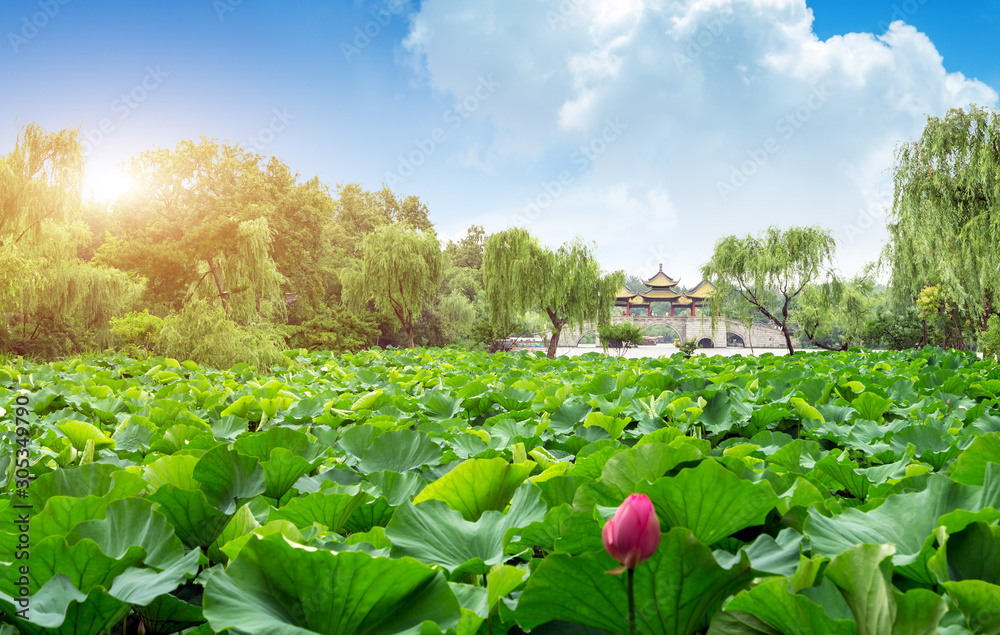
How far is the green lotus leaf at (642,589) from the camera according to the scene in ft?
1.34

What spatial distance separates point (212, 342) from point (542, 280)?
10.9 metres

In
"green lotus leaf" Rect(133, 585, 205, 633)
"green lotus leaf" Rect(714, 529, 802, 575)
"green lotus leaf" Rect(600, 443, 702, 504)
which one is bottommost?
"green lotus leaf" Rect(133, 585, 205, 633)

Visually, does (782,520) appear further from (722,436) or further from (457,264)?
(457,264)

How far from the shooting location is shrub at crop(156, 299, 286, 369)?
7496mm

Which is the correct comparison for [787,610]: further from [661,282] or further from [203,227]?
[661,282]

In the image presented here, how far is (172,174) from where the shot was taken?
20.6m

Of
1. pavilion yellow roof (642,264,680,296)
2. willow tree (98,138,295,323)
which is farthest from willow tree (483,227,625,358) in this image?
pavilion yellow roof (642,264,680,296)

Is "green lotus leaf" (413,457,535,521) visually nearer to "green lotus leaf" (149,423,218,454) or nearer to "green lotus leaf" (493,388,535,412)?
"green lotus leaf" (149,423,218,454)

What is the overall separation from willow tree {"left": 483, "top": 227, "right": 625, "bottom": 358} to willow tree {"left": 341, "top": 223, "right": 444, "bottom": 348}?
6.68 feet

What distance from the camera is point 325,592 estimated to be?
1.34ft

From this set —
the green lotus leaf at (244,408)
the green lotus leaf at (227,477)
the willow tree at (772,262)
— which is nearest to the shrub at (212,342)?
the green lotus leaf at (244,408)

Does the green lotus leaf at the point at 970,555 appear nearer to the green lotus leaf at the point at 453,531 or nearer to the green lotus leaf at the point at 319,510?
the green lotus leaf at the point at 453,531

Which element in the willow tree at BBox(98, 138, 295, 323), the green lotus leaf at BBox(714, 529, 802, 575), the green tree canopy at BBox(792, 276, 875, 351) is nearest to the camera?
the green lotus leaf at BBox(714, 529, 802, 575)

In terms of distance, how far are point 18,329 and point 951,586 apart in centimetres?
2099
